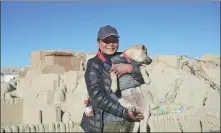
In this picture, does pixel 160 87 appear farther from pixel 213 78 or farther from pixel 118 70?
pixel 118 70

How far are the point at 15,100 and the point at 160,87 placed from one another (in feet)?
22.5

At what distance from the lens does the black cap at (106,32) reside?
2.10 m

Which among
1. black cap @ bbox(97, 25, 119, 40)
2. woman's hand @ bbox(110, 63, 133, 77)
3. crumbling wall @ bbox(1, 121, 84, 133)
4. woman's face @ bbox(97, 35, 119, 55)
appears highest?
black cap @ bbox(97, 25, 119, 40)

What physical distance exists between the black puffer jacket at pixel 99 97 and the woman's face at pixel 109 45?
0.08m

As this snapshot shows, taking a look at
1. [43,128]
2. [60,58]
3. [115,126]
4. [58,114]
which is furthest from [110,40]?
[60,58]

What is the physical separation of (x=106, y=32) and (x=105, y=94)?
38 cm

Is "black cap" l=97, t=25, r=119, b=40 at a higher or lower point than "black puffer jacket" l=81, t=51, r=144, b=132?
higher

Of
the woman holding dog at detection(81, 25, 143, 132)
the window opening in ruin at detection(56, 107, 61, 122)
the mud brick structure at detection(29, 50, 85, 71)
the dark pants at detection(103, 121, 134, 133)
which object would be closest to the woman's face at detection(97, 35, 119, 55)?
the woman holding dog at detection(81, 25, 143, 132)

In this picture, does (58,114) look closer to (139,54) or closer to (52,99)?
(52,99)

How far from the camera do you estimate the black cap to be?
2100mm

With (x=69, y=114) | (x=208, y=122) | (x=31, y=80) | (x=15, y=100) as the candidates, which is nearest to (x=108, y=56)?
(x=208, y=122)

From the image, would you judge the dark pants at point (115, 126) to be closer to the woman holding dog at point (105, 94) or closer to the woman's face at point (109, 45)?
the woman holding dog at point (105, 94)

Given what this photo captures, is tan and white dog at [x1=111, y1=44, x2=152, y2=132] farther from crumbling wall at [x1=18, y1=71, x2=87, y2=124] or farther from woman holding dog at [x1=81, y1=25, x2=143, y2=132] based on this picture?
crumbling wall at [x1=18, y1=71, x2=87, y2=124]

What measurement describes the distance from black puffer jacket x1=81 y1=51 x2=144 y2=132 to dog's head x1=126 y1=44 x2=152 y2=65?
0.16 meters
